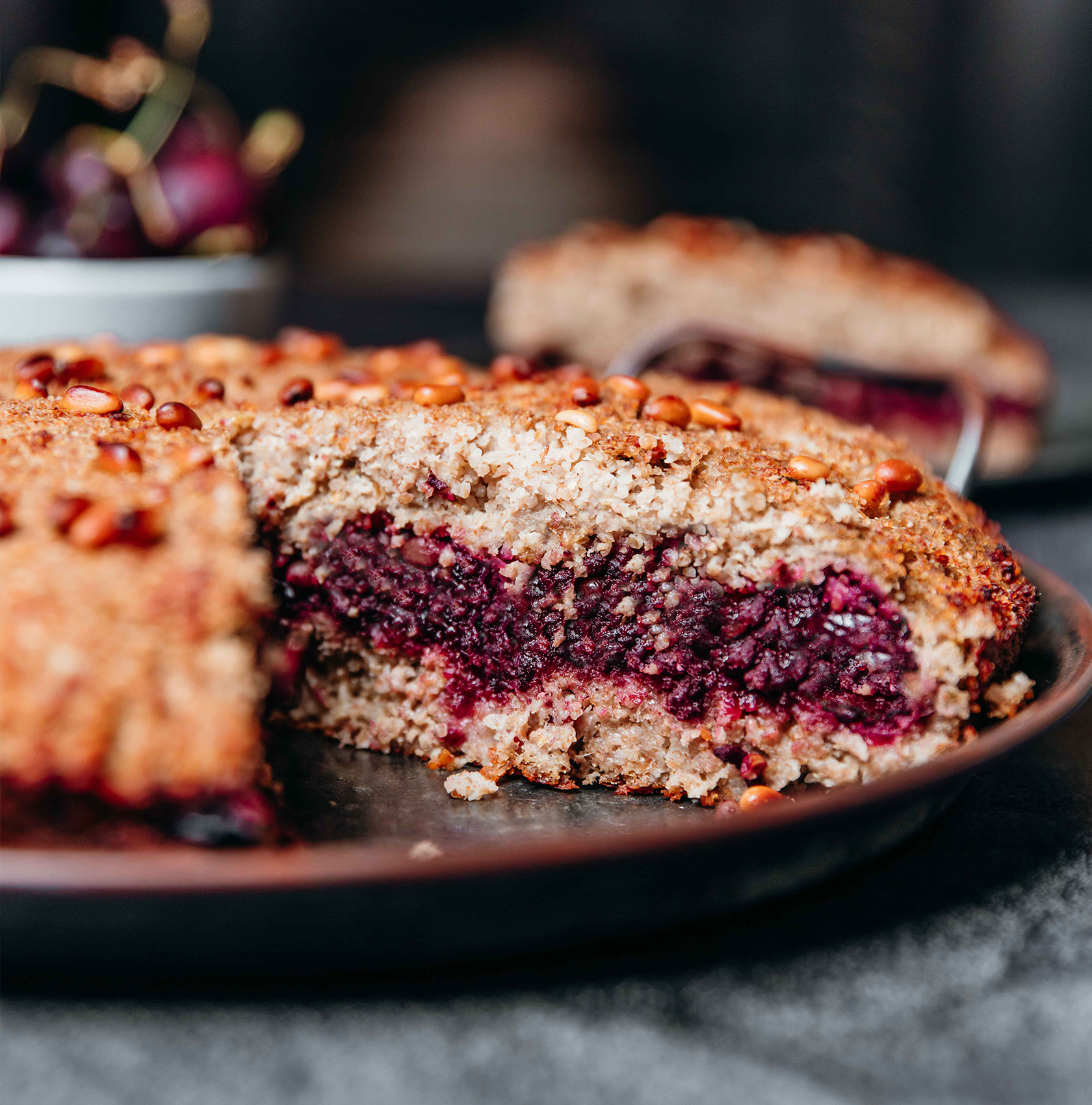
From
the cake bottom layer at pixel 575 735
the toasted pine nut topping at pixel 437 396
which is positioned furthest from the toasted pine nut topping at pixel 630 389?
the cake bottom layer at pixel 575 735

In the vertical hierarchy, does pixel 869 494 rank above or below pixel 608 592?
above

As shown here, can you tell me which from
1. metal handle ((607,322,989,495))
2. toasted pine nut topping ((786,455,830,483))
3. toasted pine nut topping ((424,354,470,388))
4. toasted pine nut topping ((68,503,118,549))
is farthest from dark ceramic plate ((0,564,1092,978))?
metal handle ((607,322,989,495))

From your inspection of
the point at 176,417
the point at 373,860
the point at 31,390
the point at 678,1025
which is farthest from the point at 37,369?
the point at 678,1025

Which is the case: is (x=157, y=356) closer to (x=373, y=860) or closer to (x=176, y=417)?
(x=176, y=417)

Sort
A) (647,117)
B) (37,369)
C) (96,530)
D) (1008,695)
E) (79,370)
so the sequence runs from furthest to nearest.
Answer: (647,117) < (79,370) < (37,369) < (1008,695) < (96,530)

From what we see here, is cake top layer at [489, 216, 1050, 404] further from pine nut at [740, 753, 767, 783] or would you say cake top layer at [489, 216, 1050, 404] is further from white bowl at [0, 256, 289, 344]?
pine nut at [740, 753, 767, 783]

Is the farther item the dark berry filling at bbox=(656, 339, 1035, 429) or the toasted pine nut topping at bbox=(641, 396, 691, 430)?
the dark berry filling at bbox=(656, 339, 1035, 429)
